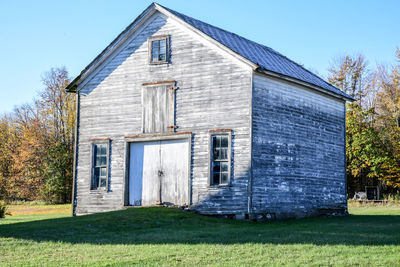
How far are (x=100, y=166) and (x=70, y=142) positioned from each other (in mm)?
28283

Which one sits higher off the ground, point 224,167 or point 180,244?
point 224,167

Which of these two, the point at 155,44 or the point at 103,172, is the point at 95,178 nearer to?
the point at 103,172

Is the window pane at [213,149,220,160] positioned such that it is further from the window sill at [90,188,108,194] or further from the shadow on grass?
the window sill at [90,188,108,194]

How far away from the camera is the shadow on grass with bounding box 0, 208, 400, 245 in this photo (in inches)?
506

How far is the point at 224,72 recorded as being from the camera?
67.6ft

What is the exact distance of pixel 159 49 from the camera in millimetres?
22297

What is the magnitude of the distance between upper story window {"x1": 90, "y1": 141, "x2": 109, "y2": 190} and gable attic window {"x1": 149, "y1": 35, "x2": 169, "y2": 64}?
419 cm

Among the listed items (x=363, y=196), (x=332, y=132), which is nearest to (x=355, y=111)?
(x=363, y=196)

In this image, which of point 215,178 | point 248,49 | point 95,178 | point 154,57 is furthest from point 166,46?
point 95,178

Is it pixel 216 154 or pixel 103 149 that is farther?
pixel 103 149

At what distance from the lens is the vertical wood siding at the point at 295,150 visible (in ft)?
66.1

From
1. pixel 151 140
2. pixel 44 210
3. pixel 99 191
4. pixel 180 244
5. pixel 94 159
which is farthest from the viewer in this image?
pixel 44 210

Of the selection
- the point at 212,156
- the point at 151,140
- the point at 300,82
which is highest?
the point at 300,82

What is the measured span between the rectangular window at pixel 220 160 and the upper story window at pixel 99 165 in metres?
5.06
